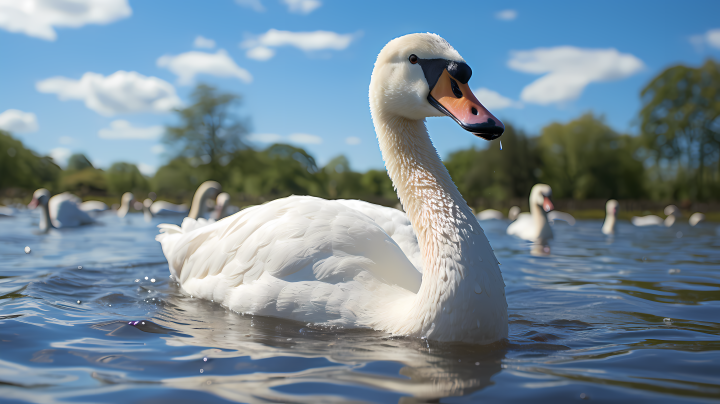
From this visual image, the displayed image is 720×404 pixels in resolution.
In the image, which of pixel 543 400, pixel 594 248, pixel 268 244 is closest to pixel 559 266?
pixel 594 248

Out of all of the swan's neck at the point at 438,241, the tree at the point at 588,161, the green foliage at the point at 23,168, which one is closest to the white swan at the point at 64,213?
the swan's neck at the point at 438,241

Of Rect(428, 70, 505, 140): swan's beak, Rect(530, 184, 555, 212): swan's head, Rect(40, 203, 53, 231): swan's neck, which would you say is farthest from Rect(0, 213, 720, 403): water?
Rect(40, 203, 53, 231): swan's neck

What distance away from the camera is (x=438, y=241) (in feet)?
10.4

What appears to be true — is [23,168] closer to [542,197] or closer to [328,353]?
[542,197]

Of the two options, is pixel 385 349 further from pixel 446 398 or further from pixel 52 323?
pixel 52 323

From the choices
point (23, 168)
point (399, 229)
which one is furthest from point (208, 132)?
point (399, 229)

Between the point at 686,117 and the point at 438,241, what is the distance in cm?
4980

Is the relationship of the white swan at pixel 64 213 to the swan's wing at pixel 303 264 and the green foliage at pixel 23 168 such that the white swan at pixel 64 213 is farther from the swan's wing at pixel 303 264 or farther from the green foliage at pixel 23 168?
the green foliage at pixel 23 168

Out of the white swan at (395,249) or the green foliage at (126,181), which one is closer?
the white swan at (395,249)

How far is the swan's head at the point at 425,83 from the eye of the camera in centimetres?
304

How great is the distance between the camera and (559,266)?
24.9ft

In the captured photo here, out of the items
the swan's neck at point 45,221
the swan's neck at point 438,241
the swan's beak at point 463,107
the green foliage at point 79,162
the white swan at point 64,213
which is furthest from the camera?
the green foliage at point 79,162

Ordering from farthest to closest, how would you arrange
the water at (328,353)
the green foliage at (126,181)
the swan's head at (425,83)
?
1. the green foliage at (126,181)
2. the swan's head at (425,83)
3. the water at (328,353)

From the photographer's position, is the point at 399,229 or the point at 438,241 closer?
the point at 438,241
